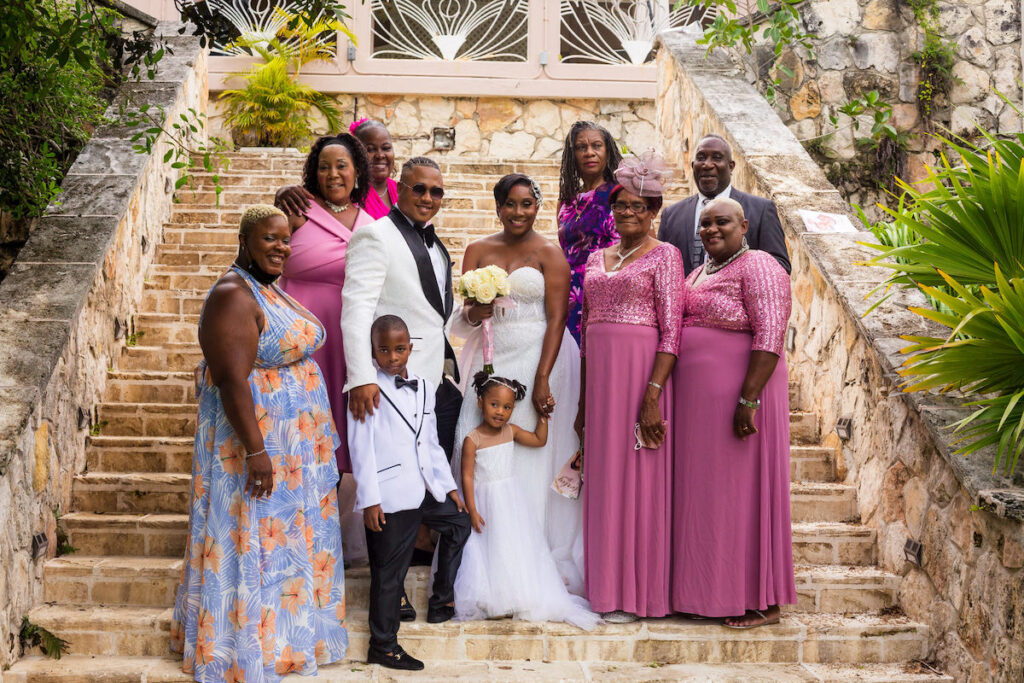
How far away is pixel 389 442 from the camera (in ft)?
14.4

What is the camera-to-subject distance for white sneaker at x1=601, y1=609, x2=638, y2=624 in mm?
4551

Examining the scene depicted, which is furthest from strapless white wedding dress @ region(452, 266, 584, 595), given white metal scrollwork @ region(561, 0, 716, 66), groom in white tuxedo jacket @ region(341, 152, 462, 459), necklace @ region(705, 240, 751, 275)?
white metal scrollwork @ region(561, 0, 716, 66)

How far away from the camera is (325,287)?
467cm

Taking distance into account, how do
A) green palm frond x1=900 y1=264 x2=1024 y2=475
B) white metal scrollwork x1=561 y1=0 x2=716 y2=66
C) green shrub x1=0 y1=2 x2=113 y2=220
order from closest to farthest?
green palm frond x1=900 y1=264 x2=1024 y2=475, green shrub x1=0 y1=2 x2=113 y2=220, white metal scrollwork x1=561 y1=0 x2=716 y2=66

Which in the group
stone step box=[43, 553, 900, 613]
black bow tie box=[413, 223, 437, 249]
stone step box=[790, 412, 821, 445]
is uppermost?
black bow tie box=[413, 223, 437, 249]

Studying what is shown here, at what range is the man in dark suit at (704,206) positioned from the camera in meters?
5.14

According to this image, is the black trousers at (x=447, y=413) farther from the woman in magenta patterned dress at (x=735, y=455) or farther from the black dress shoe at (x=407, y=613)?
the woman in magenta patterned dress at (x=735, y=455)

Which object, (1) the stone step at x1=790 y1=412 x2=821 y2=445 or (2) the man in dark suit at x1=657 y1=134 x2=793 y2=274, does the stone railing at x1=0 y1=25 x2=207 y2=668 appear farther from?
(1) the stone step at x1=790 y1=412 x2=821 y2=445

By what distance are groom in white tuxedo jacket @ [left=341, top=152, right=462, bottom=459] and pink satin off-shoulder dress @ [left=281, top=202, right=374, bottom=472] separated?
16 centimetres

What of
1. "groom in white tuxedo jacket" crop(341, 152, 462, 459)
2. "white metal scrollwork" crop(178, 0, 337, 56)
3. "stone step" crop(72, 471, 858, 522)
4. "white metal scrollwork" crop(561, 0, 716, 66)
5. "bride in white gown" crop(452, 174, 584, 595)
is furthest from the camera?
"white metal scrollwork" crop(561, 0, 716, 66)

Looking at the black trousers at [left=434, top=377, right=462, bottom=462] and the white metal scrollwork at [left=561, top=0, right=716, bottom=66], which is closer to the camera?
the black trousers at [left=434, top=377, right=462, bottom=462]

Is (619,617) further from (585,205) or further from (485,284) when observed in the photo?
(585,205)

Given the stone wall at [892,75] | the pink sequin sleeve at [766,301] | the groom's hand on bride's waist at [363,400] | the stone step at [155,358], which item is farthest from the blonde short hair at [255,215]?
the stone wall at [892,75]

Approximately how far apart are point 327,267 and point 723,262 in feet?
5.92
